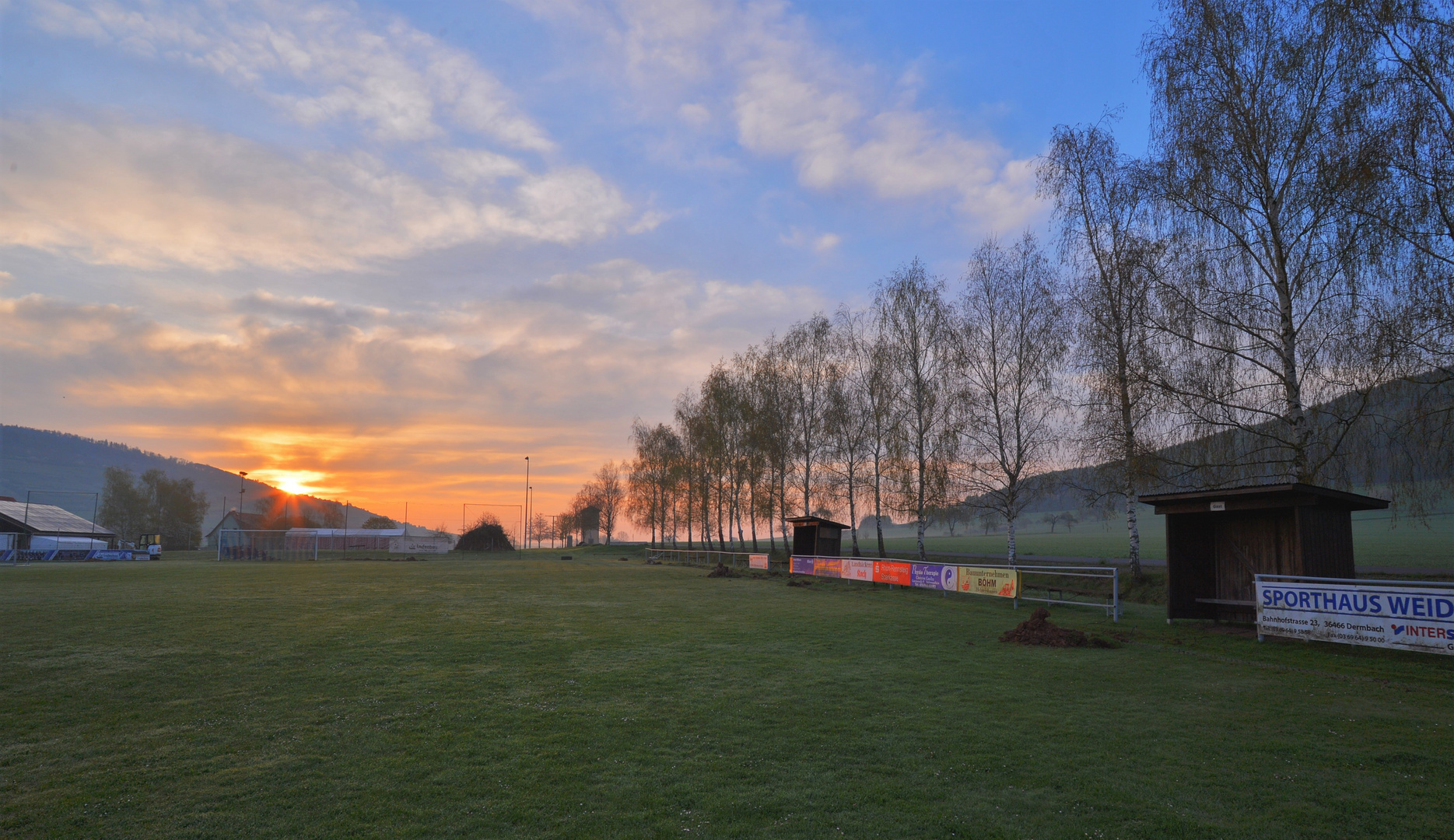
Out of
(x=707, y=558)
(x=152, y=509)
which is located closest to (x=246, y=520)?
(x=152, y=509)

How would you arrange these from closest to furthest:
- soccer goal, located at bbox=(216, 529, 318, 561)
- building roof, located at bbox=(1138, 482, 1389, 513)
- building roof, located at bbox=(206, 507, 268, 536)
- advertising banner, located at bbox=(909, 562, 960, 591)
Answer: building roof, located at bbox=(1138, 482, 1389, 513) → advertising banner, located at bbox=(909, 562, 960, 591) → soccer goal, located at bbox=(216, 529, 318, 561) → building roof, located at bbox=(206, 507, 268, 536)

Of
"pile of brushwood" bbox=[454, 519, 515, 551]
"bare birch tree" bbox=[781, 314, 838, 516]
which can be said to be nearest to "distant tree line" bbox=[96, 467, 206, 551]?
"pile of brushwood" bbox=[454, 519, 515, 551]

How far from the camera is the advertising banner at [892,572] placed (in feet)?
87.1

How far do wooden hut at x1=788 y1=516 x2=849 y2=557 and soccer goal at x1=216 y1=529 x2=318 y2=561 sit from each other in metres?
46.2

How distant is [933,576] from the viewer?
2495 cm

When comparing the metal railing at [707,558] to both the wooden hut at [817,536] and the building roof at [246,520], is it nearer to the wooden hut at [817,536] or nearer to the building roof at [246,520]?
the wooden hut at [817,536]

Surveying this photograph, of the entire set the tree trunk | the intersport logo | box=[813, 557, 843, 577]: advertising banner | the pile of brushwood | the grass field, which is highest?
the tree trunk

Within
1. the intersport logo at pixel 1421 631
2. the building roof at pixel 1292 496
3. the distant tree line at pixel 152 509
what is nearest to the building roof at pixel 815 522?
the building roof at pixel 1292 496

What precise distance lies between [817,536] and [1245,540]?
22.9 meters

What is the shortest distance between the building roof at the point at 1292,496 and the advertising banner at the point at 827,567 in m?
17.7

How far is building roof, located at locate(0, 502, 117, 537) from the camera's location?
6600 centimetres

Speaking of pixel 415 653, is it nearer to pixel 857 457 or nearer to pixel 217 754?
pixel 217 754

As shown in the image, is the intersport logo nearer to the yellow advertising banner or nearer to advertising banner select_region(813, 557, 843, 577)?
the yellow advertising banner

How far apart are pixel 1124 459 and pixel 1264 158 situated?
9.02 m
